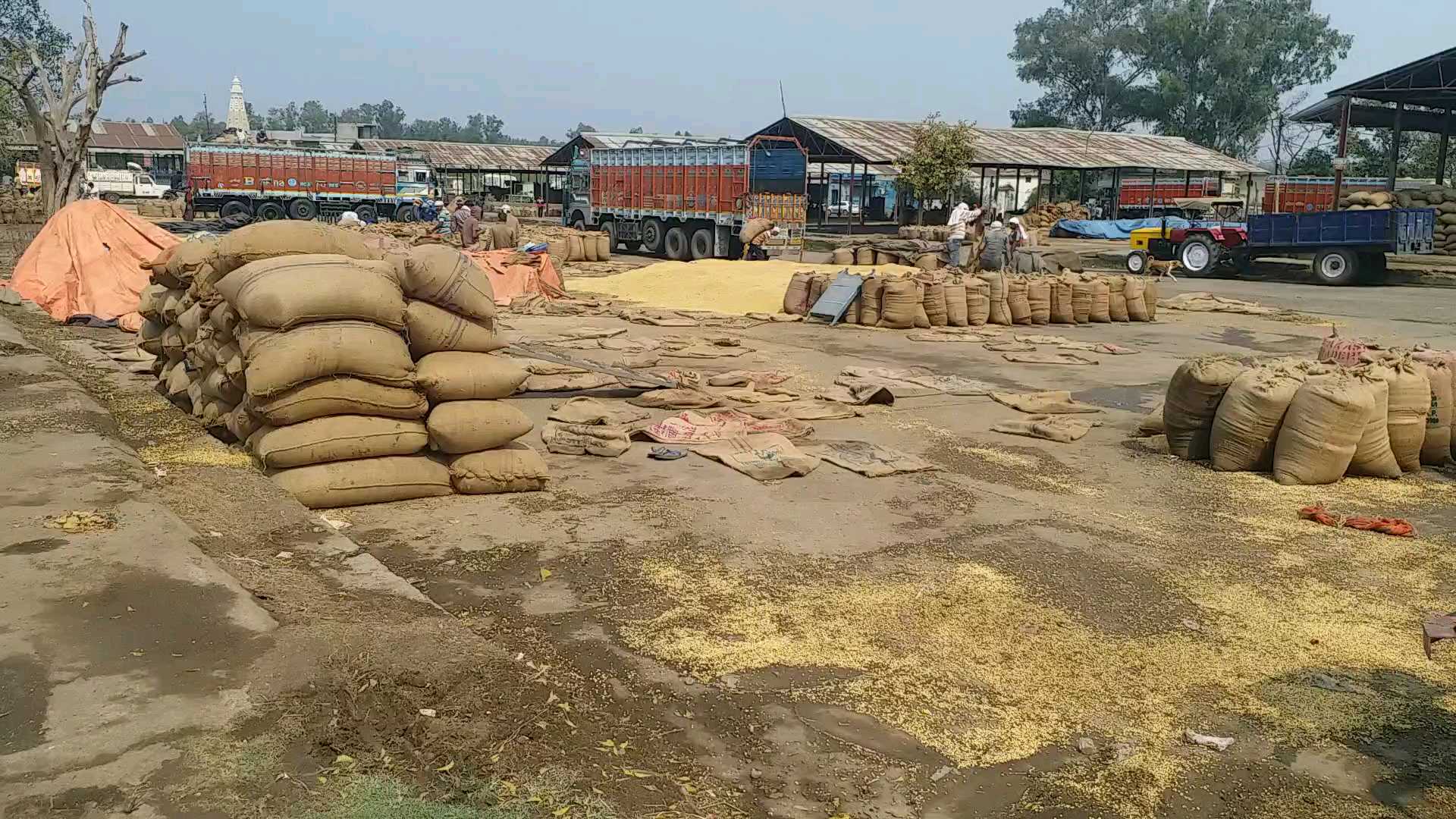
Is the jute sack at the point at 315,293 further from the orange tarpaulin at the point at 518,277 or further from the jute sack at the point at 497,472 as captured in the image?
the orange tarpaulin at the point at 518,277

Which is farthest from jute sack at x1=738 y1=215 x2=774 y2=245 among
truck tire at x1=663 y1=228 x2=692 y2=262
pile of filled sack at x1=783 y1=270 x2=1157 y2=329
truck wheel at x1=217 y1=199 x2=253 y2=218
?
truck wheel at x1=217 y1=199 x2=253 y2=218

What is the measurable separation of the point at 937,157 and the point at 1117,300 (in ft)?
57.2

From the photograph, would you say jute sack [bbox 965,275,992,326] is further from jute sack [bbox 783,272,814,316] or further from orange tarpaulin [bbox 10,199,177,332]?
orange tarpaulin [bbox 10,199,177,332]

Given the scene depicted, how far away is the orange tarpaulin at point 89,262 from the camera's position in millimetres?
14430

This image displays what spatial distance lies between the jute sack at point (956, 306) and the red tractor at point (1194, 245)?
11549 millimetres

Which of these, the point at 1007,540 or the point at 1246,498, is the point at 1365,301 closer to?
the point at 1246,498

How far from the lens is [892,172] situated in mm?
48594

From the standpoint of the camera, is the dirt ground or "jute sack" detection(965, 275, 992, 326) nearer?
the dirt ground

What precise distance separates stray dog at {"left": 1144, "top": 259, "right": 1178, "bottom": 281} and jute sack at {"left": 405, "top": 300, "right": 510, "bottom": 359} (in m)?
20.5

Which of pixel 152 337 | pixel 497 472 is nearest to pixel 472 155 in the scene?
pixel 152 337

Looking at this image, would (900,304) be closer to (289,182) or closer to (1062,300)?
(1062,300)

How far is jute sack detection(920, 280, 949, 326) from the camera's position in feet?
49.3

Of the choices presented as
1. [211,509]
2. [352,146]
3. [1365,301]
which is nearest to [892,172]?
[352,146]

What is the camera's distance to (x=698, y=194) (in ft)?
82.1
